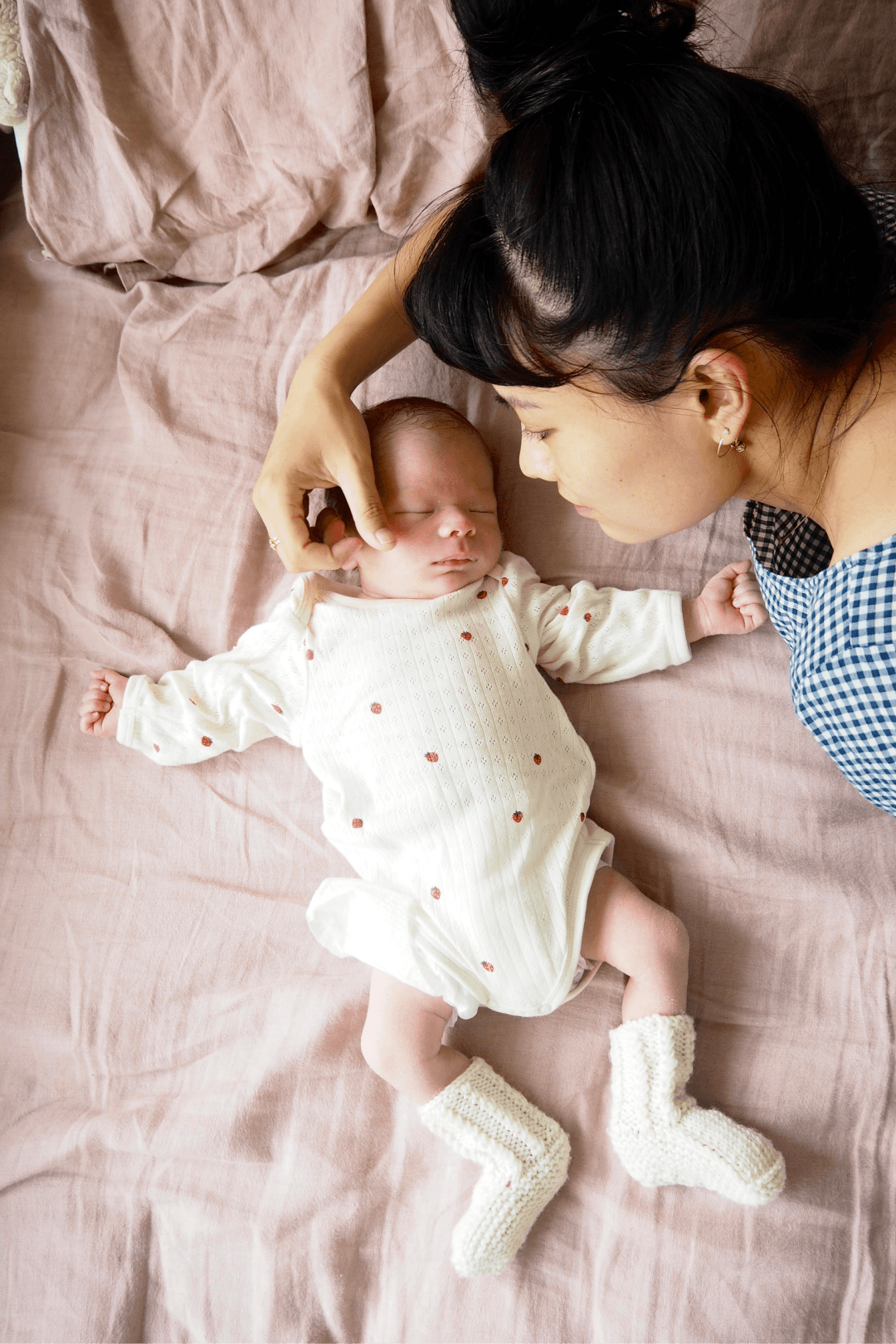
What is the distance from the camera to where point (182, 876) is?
1359mm

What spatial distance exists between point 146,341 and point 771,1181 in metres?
1.62

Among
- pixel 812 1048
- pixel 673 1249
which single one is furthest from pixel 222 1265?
pixel 812 1048

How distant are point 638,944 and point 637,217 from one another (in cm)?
89

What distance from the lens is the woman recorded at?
740 millimetres

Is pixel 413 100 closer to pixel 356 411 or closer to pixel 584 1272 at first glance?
pixel 356 411

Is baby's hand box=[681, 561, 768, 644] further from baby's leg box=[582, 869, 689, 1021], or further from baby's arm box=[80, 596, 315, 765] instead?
baby's arm box=[80, 596, 315, 765]

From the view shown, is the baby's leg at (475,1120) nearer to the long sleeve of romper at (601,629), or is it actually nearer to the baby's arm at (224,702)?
the baby's arm at (224,702)

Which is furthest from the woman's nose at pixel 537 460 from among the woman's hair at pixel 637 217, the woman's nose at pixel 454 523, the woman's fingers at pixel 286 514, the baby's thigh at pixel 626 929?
the baby's thigh at pixel 626 929

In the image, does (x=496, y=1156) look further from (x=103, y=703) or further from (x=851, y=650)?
(x=103, y=703)

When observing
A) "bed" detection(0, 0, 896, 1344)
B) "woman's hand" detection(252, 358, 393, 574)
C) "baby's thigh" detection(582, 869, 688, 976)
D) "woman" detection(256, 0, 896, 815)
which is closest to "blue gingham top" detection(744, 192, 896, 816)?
"woman" detection(256, 0, 896, 815)

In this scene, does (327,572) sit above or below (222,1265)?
above

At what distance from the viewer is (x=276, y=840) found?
137cm

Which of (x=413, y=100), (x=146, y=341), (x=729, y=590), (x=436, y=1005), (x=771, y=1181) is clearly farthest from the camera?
(x=146, y=341)

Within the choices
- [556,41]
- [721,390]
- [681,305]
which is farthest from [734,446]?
[556,41]
